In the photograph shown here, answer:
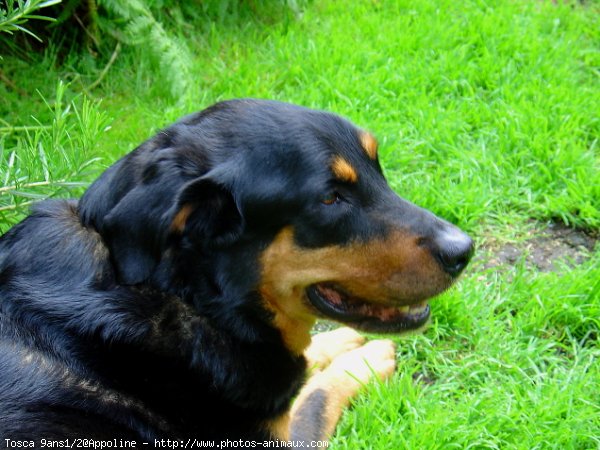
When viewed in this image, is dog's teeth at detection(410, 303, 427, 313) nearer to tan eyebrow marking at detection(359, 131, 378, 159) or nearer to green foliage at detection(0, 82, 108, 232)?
tan eyebrow marking at detection(359, 131, 378, 159)

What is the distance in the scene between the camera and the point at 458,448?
10.8ft

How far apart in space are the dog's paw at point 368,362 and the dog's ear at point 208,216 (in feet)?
4.20

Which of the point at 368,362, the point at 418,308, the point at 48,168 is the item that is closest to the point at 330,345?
the point at 368,362

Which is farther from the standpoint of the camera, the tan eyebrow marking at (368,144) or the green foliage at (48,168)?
the green foliage at (48,168)

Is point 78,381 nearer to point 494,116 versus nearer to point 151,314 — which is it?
point 151,314

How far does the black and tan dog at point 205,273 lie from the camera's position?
2.51 meters

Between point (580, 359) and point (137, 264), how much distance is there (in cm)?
231

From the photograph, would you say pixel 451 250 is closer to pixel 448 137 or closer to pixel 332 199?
pixel 332 199

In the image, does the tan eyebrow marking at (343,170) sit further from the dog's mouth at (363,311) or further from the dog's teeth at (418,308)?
the dog's teeth at (418,308)

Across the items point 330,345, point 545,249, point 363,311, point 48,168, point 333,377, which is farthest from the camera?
point 545,249

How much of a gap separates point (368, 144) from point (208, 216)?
72 cm

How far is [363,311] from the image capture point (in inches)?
116

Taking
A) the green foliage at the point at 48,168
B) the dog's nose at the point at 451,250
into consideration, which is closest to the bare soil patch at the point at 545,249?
the dog's nose at the point at 451,250

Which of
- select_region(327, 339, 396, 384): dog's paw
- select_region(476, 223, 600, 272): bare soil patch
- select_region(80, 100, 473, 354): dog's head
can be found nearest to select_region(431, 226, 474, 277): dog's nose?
select_region(80, 100, 473, 354): dog's head
